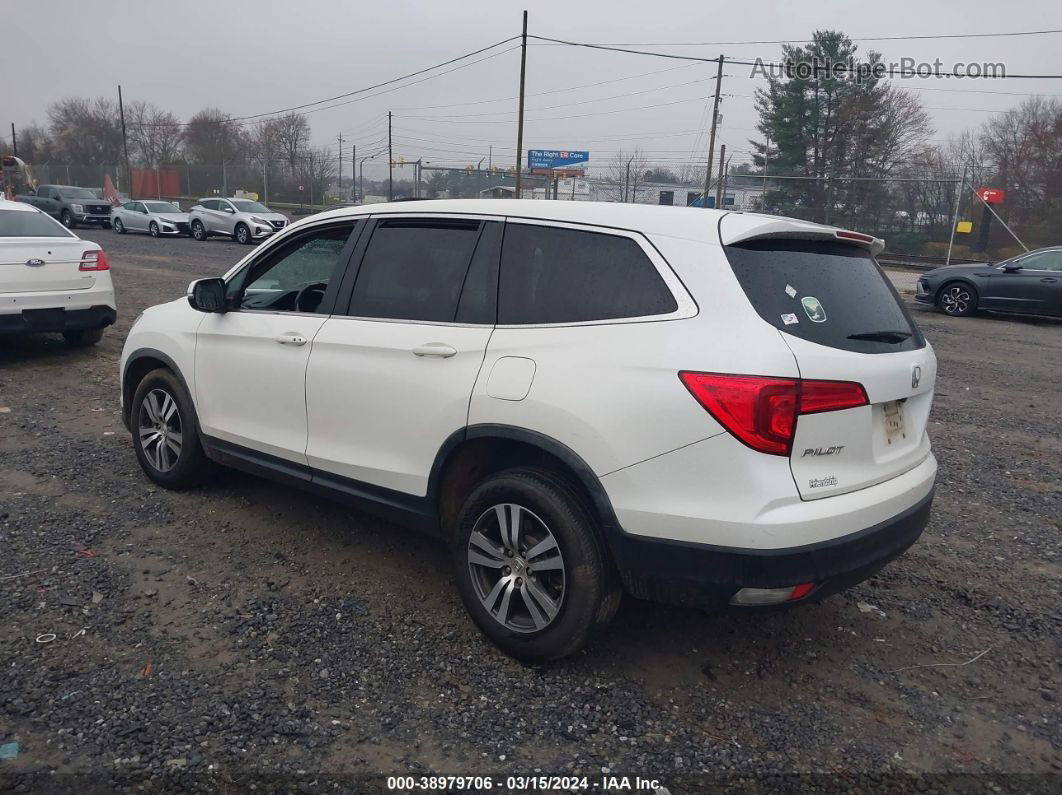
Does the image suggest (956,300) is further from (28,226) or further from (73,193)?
(73,193)

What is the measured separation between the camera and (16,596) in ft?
12.0

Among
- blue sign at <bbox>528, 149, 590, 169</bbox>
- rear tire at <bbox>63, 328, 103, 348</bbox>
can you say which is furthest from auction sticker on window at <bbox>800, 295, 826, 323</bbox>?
blue sign at <bbox>528, 149, 590, 169</bbox>

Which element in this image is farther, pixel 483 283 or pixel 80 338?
pixel 80 338

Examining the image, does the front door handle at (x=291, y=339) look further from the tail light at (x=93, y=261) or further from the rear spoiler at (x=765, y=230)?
the tail light at (x=93, y=261)

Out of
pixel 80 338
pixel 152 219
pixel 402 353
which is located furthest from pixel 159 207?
pixel 402 353

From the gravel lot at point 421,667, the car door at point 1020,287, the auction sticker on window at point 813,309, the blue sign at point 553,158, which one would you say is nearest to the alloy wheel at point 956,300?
the car door at point 1020,287

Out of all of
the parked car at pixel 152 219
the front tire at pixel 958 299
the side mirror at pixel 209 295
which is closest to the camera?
the side mirror at pixel 209 295

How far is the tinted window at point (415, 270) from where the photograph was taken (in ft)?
11.8

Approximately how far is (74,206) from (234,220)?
37.1ft

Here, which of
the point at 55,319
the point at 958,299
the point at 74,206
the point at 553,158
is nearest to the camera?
the point at 55,319

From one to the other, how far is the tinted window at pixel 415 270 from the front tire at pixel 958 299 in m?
13.6

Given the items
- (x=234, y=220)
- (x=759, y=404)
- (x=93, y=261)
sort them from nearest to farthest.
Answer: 1. (x=759, y=404)
2. (x=93, y=261)
3. (x=234, y=220)

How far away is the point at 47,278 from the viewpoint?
808cm

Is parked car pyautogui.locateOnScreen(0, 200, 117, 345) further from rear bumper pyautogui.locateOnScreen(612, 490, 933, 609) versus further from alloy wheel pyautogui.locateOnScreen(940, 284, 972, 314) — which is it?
alloy wheel pyautogui.locateOnScreen(940, 284, 972, 314)
